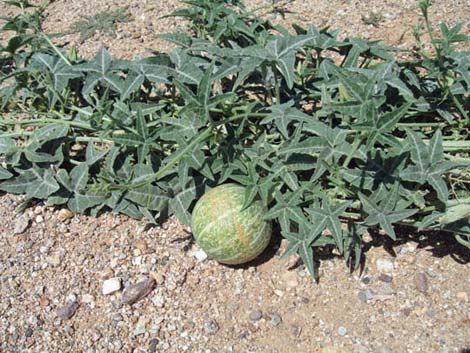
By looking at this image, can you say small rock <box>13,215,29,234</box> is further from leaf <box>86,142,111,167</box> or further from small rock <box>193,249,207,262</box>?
small rock <box>193,249,207,262</box>

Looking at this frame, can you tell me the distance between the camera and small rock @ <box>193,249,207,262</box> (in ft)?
9.42

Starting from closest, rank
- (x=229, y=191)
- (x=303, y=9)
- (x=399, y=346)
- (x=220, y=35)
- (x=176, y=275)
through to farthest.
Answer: (x=399, y=346), (x=229, y=191), (x=176, y=275), (x=220, y=35), (x=303, y=9)

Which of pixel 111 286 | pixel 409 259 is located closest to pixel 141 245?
pixel 111 286

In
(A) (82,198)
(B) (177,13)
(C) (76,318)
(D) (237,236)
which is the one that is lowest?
(C) (76,318)

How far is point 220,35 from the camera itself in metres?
3.06

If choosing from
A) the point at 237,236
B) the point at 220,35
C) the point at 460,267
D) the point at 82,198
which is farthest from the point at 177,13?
the point at 460,267

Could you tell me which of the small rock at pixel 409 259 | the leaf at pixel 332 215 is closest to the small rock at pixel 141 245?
the leaf at pixel 332 215

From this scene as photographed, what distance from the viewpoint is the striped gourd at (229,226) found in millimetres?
2574

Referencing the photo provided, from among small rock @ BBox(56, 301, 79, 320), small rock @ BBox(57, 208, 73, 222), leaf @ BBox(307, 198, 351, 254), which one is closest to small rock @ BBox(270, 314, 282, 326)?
leaf @ BBox(307, 198, 351, 254)

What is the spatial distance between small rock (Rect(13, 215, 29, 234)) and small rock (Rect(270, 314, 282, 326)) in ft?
4.35

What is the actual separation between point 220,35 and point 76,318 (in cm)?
151

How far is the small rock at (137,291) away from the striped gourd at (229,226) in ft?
1.09

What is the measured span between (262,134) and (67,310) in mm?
1178

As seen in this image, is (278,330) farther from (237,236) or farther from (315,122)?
(315,122)
